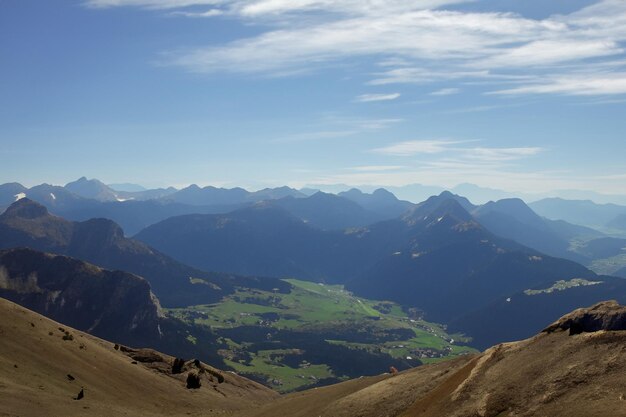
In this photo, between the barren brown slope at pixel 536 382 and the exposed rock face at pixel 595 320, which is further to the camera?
the exposed rock face at pixel 595 320

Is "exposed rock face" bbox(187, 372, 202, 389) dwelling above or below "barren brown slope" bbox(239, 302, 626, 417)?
below

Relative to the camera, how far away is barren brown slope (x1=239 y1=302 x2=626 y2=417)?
50062mm

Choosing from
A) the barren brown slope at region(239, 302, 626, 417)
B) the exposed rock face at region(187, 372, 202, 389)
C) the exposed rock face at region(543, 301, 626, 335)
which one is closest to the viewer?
the barren brown slope at region(239, 302, 626, 417)

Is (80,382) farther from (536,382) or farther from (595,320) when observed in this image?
(595,320)

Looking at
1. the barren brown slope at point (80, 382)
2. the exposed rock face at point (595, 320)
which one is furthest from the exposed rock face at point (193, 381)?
the exposed rock face at point (595, 320)

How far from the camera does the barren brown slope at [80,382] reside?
282 feet

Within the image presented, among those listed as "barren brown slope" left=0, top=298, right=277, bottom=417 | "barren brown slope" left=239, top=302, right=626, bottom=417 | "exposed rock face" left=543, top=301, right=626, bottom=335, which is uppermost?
"exposed rock face" left=543, top=301, right=626, bottom=335

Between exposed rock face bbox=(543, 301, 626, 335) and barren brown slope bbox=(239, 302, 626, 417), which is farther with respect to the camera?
exposed rock face bbox=(543, 301, 626, 335)

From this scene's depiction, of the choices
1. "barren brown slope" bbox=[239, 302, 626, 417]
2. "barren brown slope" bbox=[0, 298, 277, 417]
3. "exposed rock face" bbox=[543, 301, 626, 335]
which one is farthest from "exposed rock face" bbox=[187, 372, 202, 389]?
"exposed rock face" bbox=[543, 301, 626, 335]

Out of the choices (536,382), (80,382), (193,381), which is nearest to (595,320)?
(536,382)

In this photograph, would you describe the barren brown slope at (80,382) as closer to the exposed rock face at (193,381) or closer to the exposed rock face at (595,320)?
the exposed rock face at (193,381)

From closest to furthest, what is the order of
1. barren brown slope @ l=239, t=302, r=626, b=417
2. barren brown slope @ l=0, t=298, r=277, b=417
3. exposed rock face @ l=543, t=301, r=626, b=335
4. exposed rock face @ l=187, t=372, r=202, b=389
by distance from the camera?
1. barren brown slope @ l=239, t=302, r=626, b=417
2. exposed rock face @ l=543, t=301, r=626, b=335
3. barren brown slope @ l=0, t=298, r=277, b=417
4. exposed rock face @ l=187, t=372, r=202, b=389

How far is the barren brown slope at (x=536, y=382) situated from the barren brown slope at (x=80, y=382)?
45.2 metres

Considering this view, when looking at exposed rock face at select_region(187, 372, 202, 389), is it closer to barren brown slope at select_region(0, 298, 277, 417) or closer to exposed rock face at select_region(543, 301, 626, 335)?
barren brown slope at select_region(0, 298, 277, 417)
